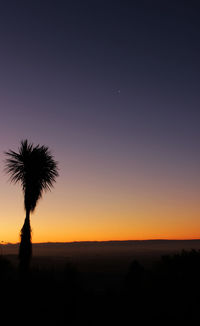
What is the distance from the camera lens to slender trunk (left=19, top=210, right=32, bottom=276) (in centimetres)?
2308

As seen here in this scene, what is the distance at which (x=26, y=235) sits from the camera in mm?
23516

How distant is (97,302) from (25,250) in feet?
20.9

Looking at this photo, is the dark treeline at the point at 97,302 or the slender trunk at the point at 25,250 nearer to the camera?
the dark treeline at the point at 97,302

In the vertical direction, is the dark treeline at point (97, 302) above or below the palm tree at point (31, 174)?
below

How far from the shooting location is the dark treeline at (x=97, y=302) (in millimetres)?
16102

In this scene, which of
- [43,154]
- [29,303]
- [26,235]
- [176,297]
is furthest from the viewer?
[43,154]

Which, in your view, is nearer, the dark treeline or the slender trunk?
the dark treeline

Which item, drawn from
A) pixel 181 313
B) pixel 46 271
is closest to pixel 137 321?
pixel 181 313

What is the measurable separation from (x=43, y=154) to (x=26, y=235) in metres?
6.00

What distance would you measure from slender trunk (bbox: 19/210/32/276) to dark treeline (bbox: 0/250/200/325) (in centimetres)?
61

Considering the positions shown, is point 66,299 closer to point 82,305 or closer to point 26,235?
point 82,305

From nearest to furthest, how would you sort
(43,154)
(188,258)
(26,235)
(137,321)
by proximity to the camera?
1. (137,321)
2. (26,235)
3. (43,154)
4. (188,258)

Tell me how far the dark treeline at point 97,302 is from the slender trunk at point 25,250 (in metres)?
0.61

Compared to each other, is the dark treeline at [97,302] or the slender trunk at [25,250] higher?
the slender trunk at [25,250]
